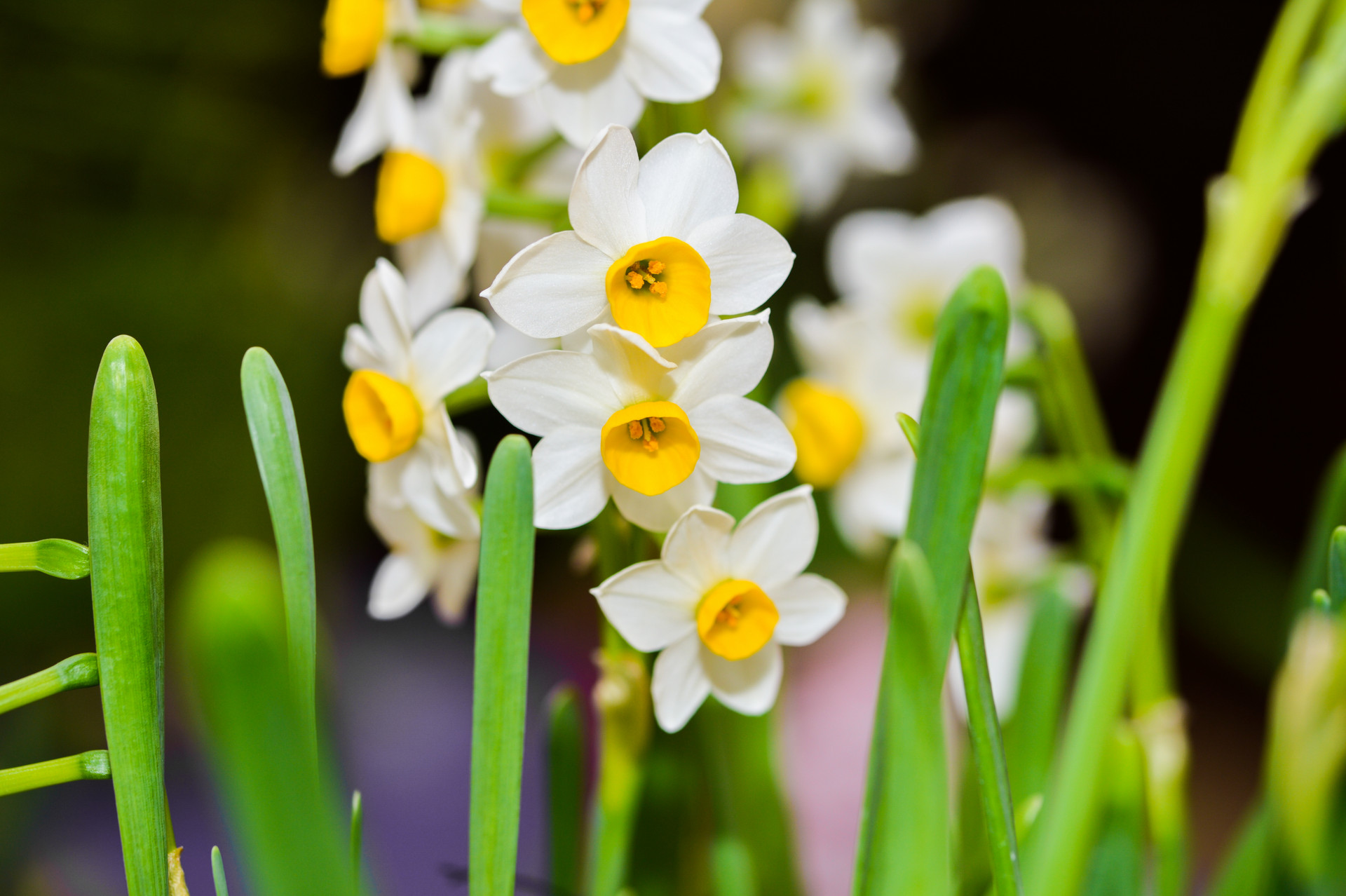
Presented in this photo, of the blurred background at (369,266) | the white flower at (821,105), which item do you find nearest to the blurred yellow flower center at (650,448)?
the white flower at (821,105)

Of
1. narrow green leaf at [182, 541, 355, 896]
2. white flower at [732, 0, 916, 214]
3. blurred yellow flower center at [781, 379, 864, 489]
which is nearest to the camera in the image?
narrow green leaf at [182, 541, 355, 896]

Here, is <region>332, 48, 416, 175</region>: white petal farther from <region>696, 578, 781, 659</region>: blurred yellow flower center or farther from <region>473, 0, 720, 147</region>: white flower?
<region>696, 578, 781, 659</region>: blurred yellow flower center

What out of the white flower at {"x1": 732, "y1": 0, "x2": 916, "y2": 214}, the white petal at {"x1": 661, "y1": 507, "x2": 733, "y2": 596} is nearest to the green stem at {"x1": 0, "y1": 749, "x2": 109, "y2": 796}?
the white petal at {"x1": 661, "y1": 507, "x2": 733, "y2": 596}

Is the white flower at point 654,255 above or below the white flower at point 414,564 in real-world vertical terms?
above

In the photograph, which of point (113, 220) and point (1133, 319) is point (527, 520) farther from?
point (1133, 319)

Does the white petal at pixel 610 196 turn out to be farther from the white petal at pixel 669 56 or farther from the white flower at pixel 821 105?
the white flower at pixel 821 105

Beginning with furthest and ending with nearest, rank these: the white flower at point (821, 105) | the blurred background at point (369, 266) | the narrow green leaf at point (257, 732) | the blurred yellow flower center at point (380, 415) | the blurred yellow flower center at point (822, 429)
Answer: the blurred background at point (369, 266)
the white flower at point (821, 105)
the blurred yellow flower center at point (822, 429)
the blurred yellow flower center at point (380, 415)
the narrow green leaf at point (257, 732)

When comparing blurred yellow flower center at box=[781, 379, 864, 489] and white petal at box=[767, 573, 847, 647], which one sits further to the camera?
blurred yellow flower center at box=[781, 379, 864, 489]
